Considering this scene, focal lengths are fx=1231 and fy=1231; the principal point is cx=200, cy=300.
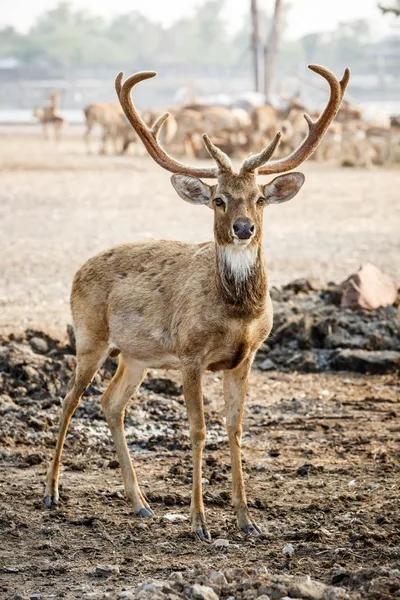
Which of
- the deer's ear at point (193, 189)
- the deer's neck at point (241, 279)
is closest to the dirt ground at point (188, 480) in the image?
the deer's neck at point (241, 279)

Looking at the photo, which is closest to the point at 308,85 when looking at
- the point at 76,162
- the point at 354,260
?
the point at 76,162

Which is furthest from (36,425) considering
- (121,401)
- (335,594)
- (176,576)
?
(335,594)

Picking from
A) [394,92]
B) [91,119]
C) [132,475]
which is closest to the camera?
[132,475]

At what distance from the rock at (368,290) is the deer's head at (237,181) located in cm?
421

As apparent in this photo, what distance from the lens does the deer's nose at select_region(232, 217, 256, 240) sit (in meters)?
6.83

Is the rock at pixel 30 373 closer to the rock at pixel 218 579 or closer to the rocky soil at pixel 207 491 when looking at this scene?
the rocky soil at pixel 207 491

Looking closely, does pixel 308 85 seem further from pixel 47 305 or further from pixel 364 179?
pixel 47 305

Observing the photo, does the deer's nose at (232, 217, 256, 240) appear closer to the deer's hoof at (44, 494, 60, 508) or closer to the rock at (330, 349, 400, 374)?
the deer's hoof at (44, 494, 60, 508)

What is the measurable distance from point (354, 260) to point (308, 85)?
2899 inches

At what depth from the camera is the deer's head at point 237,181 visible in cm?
698

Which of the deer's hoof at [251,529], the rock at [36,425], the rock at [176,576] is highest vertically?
the rock at [176,576]

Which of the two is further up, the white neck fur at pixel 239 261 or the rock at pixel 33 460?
the white neck fur at pixel 239 261

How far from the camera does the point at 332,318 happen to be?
11617 mm

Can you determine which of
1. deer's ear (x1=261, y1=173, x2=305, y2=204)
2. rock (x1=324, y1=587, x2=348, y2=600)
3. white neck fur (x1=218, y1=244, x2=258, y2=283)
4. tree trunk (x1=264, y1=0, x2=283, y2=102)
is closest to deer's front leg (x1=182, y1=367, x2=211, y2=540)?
white neck fur (x1=218, y1=244, x2=258, y2=283)
